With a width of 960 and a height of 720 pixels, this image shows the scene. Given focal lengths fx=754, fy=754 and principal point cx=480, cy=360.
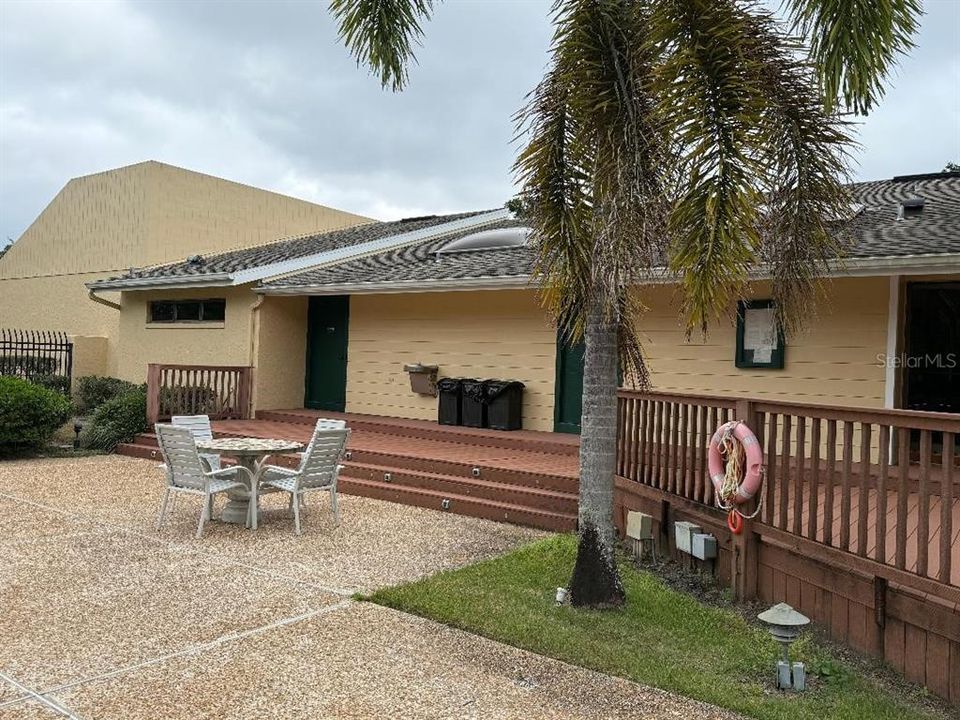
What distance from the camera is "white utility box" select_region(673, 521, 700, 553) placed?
5652 mm

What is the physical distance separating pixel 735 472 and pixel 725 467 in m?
0.23

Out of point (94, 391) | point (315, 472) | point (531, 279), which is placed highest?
point (531, 279)

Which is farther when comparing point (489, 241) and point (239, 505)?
point (489, 241)

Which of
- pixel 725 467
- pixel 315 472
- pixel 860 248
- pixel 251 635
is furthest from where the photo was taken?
pixel 860 248

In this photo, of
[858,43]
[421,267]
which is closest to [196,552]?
[858,43]

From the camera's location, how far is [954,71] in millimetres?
8055

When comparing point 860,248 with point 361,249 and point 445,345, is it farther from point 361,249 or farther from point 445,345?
point 361,249

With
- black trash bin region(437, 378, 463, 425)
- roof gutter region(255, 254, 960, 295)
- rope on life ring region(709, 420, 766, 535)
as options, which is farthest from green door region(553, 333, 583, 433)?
rope on life ring region(709, 420, 766, 535)

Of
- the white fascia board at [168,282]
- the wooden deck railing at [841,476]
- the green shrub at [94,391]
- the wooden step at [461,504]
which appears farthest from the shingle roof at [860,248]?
the green shrub at [94,391]

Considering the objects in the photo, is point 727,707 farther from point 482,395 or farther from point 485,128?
point 482,395

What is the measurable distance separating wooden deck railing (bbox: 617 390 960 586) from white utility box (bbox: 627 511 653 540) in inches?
11.3

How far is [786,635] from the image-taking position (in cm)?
377

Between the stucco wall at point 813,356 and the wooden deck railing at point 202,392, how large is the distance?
289 inches

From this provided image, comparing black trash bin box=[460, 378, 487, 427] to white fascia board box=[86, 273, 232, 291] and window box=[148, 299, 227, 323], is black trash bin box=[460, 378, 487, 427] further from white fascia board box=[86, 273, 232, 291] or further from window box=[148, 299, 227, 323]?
window box=[148, 299, 227, 323]
